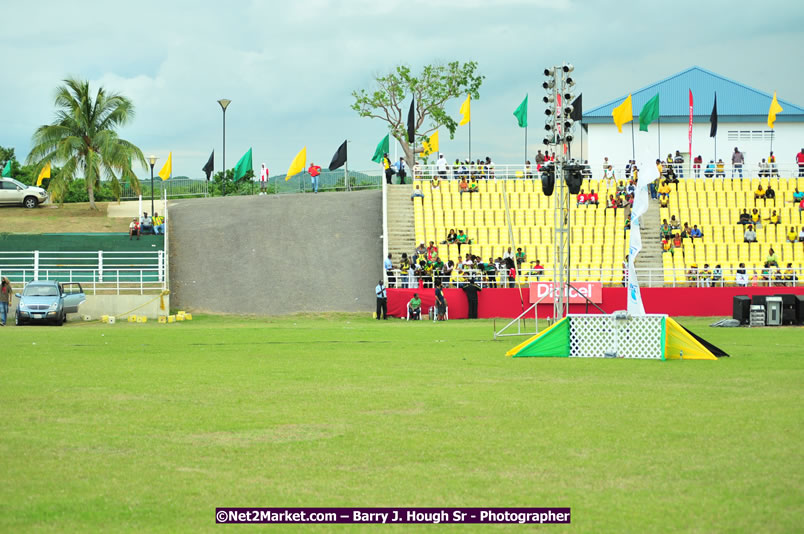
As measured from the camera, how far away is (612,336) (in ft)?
65.9

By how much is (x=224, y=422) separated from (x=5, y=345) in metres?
14.5

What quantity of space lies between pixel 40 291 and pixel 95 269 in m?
5.93

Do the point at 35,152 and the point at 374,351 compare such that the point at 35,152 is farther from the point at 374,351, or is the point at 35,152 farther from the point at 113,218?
the point at 374,351

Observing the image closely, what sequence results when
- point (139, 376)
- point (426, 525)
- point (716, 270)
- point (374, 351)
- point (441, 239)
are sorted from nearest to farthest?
point (426, 525) < point (139, 376) < point (374, 351) < point (716, 270) < point (441, 239)

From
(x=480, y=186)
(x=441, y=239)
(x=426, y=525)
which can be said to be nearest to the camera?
(x=426, y=525)

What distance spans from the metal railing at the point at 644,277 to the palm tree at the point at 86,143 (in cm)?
2163

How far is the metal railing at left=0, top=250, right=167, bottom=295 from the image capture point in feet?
127

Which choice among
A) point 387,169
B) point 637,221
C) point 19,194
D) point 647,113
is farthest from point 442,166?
point 637,221

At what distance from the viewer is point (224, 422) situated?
36.3ft

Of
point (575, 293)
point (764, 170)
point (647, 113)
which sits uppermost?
point (647, 113)

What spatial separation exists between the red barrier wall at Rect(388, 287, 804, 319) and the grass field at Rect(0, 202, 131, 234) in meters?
18.6

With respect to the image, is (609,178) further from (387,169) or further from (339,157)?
(339,157)

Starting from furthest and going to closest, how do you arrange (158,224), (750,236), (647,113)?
1. (647,113)
2. (158,224)
3. (750,236)

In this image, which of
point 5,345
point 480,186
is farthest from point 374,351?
point 480,186
